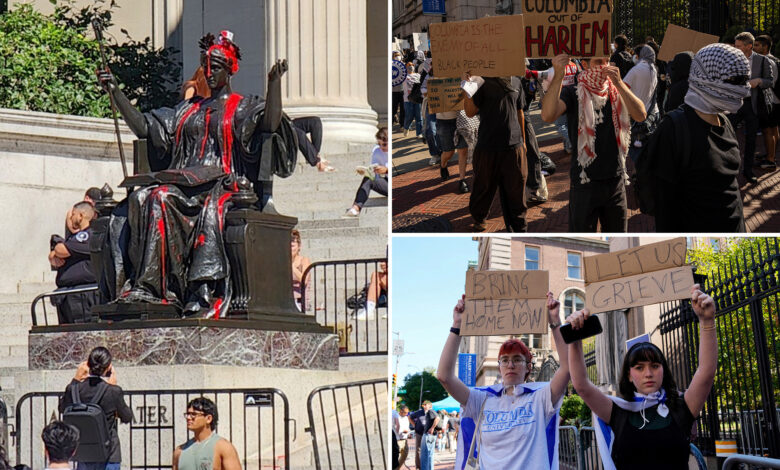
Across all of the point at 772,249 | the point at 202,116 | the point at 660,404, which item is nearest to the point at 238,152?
the point at 202,116

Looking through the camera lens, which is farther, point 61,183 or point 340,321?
point 61,183

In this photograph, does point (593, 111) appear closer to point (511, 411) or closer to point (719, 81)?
point (719, 81)

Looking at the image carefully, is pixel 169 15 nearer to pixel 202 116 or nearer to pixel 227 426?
pixel 202 116

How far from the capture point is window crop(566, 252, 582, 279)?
47584mm

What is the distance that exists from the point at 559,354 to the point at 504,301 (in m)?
0.94

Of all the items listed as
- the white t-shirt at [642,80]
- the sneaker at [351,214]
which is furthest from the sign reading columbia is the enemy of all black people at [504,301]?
the sneaker at [351,214]

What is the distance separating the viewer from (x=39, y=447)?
10.3 meters

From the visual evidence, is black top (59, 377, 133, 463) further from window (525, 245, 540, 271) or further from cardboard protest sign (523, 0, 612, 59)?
window (525, 245, 540, 271)

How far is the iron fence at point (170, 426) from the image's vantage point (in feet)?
31.7

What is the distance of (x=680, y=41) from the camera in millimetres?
10227

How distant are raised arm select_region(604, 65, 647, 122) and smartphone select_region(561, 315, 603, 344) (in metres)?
3.11

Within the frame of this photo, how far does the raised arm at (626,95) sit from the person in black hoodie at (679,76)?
1.55ft

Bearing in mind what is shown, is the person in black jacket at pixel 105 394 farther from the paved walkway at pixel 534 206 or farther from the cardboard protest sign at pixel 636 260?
the cardboard protest sign at pixel 636 260

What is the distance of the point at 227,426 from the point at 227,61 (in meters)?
3.33
